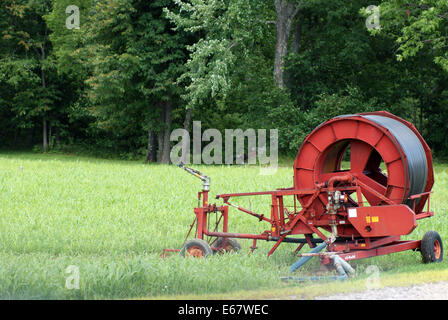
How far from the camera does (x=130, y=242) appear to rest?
1271cm

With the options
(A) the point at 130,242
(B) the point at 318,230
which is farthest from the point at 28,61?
(B) the point at 318,230

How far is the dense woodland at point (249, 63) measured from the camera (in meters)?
33.1

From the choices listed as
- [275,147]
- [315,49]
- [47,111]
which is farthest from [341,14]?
[47,111]

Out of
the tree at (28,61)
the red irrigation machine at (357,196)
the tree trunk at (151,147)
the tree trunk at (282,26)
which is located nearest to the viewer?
the red irrigation machine at (357,196)

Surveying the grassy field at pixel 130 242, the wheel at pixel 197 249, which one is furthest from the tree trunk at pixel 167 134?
the wheel at pixel 197 249

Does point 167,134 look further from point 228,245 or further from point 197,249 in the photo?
point 197,249

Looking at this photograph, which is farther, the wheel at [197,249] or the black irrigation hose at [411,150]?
the wheel at [197,249]

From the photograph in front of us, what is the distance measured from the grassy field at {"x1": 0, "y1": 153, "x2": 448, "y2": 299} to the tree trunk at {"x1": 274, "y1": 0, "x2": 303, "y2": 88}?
1480 centimetres

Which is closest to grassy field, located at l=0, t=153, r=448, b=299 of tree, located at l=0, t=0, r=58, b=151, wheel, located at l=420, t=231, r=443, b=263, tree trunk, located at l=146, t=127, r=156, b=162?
wheel, located at l=420, t=231, r=443, b=263

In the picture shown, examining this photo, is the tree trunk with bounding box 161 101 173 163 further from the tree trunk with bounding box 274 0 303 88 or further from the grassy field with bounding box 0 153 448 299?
the grassy field with bounding box 0 153 448 299

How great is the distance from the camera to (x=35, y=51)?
53.0 m

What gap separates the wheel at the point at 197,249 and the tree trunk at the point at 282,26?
28.3 meters

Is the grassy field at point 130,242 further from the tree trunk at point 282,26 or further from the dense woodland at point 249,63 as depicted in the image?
the tree trunk at point 282,26

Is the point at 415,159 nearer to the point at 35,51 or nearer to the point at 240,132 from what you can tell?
the point at 240,132
